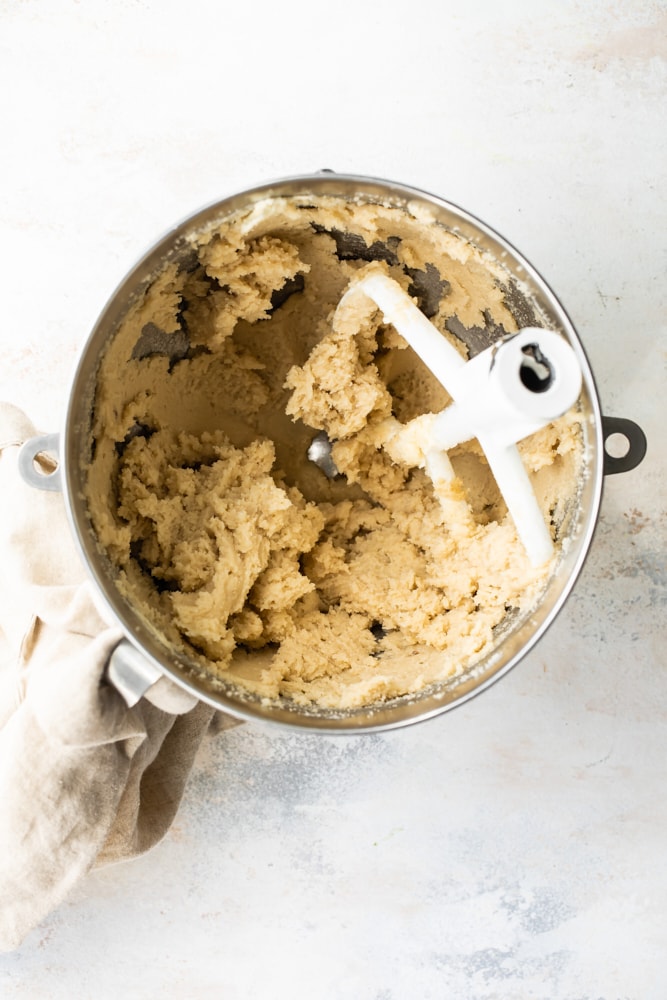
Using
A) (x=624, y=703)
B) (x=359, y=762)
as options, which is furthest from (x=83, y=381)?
(x=624, y=703)

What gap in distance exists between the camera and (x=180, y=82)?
3.79 feet

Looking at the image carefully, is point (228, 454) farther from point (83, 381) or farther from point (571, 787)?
point (571, 787)

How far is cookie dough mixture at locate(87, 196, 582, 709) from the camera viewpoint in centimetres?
90

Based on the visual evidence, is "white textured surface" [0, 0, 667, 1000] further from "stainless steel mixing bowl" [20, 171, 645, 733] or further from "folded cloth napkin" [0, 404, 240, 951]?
"stainless steel mixing bowl" [20, 171, 645, 733]

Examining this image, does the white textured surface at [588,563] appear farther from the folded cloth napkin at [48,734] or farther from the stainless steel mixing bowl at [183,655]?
the stainless steel mixing bowl at [183,655]

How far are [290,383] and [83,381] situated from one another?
29 cm

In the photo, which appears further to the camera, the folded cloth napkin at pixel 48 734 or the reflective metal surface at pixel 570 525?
the folded cloth napkin at pixel 48 734

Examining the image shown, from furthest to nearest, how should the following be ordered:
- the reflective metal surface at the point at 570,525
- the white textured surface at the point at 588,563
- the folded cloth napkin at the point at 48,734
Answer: the white textured surface at the point at 588,563 → the folded cloth napkin at the point at 48,734 → the reflective metal surface at the point at 570,525

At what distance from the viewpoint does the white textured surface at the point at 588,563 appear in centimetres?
116

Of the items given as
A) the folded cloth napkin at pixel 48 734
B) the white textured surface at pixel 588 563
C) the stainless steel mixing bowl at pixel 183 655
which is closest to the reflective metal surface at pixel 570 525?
the stainless steel mixing bowl at pixel 183 655

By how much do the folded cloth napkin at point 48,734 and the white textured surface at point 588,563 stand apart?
149mm

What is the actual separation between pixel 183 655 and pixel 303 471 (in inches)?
14.3

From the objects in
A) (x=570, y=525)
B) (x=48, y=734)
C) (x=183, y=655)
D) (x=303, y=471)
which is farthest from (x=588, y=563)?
(x=48, y=734)

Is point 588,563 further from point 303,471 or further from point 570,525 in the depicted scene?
point 303,471
